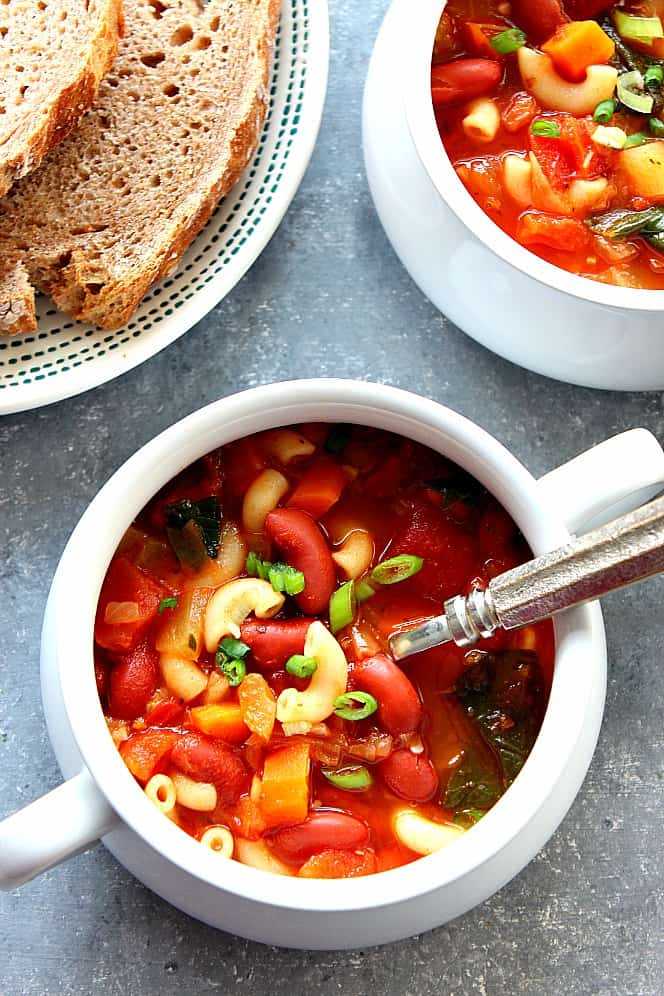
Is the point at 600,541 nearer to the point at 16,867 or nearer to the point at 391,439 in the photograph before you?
the point at 391,439

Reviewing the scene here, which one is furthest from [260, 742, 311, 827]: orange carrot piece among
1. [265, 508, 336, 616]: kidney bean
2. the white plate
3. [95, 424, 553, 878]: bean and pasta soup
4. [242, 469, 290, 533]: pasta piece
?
the white plate

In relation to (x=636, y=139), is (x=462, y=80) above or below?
above

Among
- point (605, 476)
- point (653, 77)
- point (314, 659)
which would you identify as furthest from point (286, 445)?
point (653, 77)

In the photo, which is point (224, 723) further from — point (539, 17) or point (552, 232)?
point (539, 17)

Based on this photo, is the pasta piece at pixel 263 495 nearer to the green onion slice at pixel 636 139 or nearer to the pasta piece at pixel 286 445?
the pasta piece at pixel 286 445

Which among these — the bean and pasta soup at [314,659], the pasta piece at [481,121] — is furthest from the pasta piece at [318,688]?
the pasta piece at [481,121]
